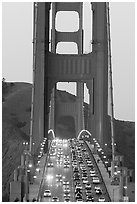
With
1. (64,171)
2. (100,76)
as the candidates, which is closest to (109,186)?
(64,171)

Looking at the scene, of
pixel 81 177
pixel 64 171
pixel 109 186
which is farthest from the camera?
pixel 64 171

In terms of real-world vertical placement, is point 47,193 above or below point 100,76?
below

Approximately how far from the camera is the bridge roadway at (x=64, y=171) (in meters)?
23.2

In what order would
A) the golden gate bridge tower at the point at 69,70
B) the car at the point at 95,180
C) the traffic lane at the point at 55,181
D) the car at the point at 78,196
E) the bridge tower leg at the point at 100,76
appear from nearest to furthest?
the car at the point at 78,196
the traffic lane at the point at 55,181
the car at the point at 95,180
the golden gate bridge tower at the point at 69,70
the bridge tower leg at the point at 100,76

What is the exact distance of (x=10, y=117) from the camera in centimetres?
9138

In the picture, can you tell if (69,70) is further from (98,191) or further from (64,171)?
(98,191)

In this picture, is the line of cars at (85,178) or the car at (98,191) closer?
the line of cars at (85,178)

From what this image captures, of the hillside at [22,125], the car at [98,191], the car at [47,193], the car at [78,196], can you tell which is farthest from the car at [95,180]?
the hillside at [22,125]

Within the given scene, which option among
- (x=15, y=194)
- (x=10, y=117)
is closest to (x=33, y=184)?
(x=15, y=194)

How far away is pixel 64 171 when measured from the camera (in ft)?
101

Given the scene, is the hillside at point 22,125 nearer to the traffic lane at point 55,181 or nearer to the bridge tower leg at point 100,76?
the bridge tower leg at point 100,76

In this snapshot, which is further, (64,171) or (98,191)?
(64,171)

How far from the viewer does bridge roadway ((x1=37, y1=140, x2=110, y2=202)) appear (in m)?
23.2

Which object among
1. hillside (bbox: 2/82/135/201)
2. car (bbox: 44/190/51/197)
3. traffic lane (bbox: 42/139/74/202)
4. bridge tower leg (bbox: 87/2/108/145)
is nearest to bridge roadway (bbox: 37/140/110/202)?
traffic lane (bbox: 42/139/74/202)
